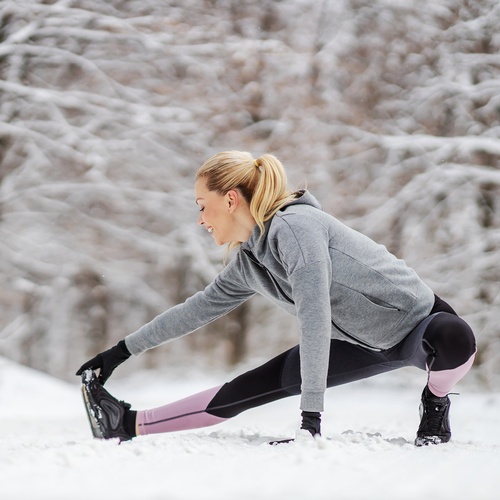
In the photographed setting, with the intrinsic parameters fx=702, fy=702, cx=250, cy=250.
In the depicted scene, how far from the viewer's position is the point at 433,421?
1.28 meters

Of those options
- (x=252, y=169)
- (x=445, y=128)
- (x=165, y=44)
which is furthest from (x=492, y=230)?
(x=252, y=169)

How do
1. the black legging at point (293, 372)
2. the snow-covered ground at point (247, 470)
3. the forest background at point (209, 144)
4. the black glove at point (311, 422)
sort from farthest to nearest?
the forest background at point (209, 144) < the black legging at point (293, 372) < the black glove at point (311, 422) < the snow-covered ground at point (247, 470)

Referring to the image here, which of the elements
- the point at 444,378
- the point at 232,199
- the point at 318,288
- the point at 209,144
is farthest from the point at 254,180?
the point at 209,144

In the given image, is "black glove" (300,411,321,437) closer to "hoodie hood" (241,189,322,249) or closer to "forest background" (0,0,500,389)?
"hoodie hood" (241,189,322,249)

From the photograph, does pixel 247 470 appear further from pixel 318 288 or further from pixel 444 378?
pixel 444 378

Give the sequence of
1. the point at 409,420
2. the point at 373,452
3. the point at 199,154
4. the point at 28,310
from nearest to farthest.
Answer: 1. the point at 373,452
2. the point at 409,420
3. the point at 28,310
4. the point at 199,154

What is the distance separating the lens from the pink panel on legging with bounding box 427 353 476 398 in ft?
4.07

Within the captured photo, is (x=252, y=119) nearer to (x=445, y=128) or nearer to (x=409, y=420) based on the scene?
(x=445, y=128)

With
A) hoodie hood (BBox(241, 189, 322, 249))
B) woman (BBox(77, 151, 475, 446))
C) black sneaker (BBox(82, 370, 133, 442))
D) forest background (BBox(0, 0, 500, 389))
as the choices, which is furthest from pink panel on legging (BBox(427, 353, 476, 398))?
forest background (BBox(0, 0, 500, 389))

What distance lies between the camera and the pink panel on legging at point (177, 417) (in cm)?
141

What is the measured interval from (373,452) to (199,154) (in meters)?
2.63

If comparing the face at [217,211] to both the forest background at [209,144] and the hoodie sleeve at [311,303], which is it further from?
the forest background at [209,144]

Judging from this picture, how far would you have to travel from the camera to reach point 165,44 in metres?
3.60

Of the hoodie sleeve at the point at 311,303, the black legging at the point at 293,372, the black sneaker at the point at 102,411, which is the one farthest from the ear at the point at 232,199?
the black sneaker at the point at 102,411
